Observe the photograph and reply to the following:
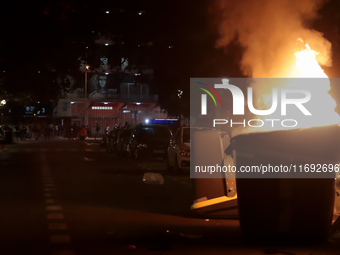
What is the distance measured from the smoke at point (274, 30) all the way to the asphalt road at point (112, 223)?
4.00 metres

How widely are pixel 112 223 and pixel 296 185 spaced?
11.1 ft

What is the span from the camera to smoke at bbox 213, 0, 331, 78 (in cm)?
1634

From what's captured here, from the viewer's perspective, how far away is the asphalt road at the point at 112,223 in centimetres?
819

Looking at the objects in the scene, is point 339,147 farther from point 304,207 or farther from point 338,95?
point 338,95

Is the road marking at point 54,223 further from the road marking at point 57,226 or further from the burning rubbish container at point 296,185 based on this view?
the burning rubbish container at point 296,185

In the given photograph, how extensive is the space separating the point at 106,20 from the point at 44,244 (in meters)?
17.1

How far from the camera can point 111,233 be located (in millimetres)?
9344

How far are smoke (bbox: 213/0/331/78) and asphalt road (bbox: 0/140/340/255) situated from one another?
3998 millimetres

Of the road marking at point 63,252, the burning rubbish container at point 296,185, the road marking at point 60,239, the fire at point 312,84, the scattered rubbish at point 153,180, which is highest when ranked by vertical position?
the fire at point 312,84

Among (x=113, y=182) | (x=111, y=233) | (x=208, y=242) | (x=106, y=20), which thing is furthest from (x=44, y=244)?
(x=106, y=20)

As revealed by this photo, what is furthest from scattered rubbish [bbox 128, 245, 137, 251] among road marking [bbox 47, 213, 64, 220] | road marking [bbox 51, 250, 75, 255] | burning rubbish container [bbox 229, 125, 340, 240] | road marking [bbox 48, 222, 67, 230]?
road marking [bbox 47, 213, 64, 220]

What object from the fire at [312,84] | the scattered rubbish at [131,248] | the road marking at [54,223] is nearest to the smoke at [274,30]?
the fire at [312,84]

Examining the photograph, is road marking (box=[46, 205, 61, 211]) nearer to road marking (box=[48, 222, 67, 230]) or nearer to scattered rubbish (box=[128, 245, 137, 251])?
road marking (box=[48, 222, 67, 230])

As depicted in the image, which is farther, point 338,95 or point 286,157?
point 338,95
